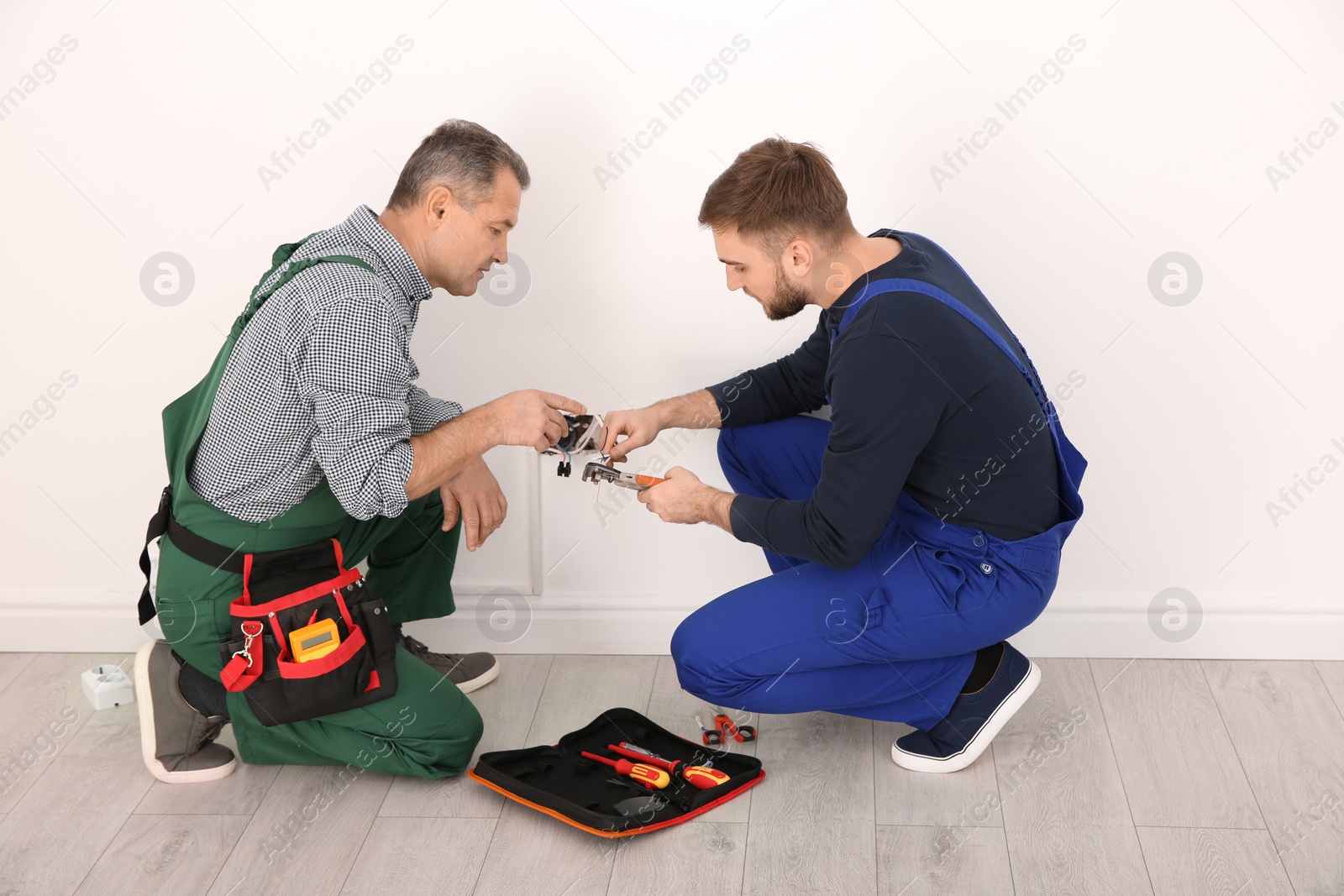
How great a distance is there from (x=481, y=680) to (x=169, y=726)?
667mm

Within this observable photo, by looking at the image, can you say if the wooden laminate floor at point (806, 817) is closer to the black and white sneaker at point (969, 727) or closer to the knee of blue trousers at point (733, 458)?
the black and white sneaker at point (969, 727)

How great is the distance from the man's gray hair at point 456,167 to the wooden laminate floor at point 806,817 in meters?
1.12

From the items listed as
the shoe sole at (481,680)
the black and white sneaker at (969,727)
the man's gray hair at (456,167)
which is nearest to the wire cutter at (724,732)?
the black and white sneaker at (969,727)

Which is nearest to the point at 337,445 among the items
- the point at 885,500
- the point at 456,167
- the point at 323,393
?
the point at 323,393

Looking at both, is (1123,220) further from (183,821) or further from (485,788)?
(183,821)

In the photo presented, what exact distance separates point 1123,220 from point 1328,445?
693 mm

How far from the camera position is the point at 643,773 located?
2.17m

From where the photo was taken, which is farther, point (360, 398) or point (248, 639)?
point (248, 639)

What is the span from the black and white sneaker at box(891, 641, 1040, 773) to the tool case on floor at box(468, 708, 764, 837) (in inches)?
12.2

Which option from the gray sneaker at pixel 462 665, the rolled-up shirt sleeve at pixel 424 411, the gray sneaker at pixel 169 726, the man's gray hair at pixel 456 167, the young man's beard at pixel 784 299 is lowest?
the gray sneaker at pixel 169 726

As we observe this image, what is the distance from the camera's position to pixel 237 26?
2402mm

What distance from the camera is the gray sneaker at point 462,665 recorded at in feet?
8.49

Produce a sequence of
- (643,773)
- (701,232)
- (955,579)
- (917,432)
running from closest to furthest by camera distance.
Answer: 1. (917,432)
2. (955,579)
3. (643,773)
4. (701,232)

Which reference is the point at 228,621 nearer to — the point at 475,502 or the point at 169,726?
the point at 169,726
